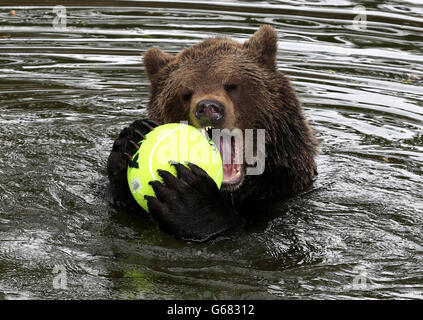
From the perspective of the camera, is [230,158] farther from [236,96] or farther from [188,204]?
[188,204]

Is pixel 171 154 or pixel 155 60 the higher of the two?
pixel 155 60

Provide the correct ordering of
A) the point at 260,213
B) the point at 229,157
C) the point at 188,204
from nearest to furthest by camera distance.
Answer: the point at 188,204
the point at 229,157
the point at 260,213

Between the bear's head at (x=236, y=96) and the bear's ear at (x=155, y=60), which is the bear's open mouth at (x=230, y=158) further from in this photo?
the bear's ear at (x=155, y=60)

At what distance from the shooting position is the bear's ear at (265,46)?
7324mm

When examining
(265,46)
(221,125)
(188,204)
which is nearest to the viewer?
(188,204)

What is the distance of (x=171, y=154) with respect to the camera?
6250 mm

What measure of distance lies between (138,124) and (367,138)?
3.88 meters

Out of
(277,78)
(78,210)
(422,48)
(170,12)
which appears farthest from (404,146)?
(170,12)

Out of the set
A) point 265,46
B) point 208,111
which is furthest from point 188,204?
point 265,46

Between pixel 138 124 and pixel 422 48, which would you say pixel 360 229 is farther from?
pixel 422 48

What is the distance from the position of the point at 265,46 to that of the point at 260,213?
1.59 metres

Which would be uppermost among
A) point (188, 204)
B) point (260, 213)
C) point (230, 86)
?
point (230, 86)

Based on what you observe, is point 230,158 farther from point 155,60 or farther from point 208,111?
point 155,60

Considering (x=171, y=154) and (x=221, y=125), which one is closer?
(x=171, y=154)
